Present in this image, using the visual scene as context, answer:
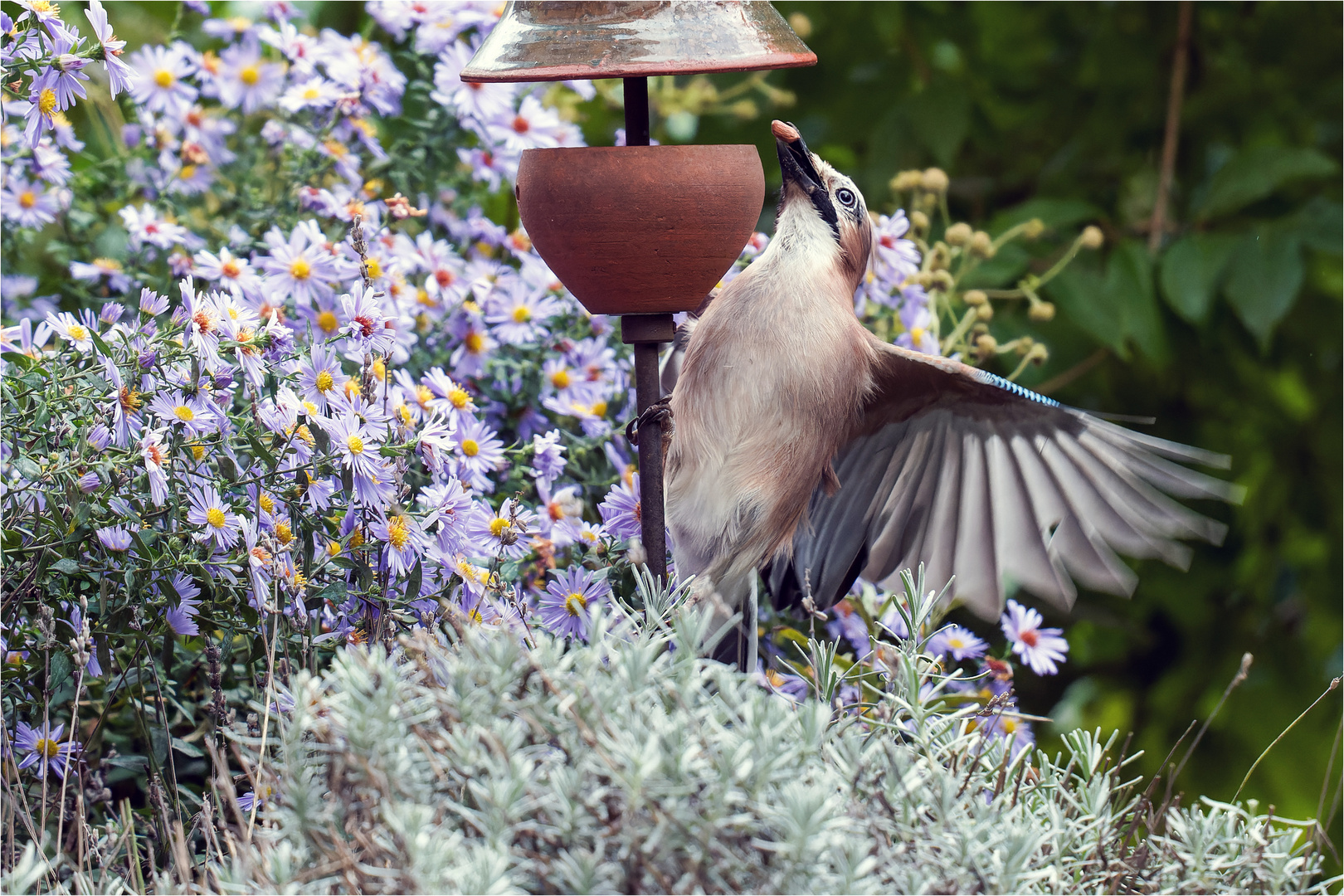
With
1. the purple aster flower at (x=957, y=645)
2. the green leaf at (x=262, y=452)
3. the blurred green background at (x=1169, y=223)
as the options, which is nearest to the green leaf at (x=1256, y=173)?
the blurred green background at (x=1169, y=223)

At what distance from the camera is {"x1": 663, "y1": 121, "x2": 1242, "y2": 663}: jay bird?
1560 mm

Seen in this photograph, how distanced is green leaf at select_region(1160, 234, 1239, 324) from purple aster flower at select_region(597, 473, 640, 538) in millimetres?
1091

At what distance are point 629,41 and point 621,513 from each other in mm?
635

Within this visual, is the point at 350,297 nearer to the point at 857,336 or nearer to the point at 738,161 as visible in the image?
the point at 738,161

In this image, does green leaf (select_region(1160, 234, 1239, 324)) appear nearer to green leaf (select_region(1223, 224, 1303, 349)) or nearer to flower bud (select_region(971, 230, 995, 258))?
green leaf (select_region(1223, 224, 1303, 349))

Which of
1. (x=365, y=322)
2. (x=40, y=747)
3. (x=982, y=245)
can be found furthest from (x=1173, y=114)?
(x=40, y=747)

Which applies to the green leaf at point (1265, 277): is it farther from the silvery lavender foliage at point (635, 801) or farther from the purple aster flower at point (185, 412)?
the purple aster flower at point (185, 412)

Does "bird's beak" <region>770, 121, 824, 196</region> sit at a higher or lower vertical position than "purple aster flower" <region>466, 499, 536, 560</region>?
higher

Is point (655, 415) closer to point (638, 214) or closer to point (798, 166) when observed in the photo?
point (638, 214)

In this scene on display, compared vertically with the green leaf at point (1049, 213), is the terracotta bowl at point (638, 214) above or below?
above

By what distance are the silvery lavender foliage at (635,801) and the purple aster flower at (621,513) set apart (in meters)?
0.49

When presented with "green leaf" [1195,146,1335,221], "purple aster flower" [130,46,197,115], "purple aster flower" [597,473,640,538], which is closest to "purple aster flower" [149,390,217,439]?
"purple aster flower" [597,473,640,538]

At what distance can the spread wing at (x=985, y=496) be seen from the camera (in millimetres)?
1554

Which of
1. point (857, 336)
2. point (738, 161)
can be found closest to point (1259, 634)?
point (857, 336)
